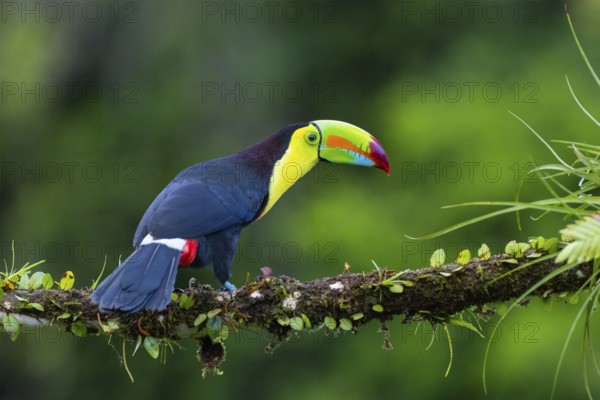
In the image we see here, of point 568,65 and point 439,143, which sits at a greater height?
point 568,65

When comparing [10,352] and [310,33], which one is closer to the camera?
[10,352]

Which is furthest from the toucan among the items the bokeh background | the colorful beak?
the bokeh background

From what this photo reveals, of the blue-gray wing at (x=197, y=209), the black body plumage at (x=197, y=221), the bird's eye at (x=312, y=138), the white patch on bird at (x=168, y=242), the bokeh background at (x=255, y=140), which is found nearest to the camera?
the black body plumage at (x=197, y=221)

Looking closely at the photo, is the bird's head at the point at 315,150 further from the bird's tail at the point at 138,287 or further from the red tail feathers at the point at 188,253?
the bird's tail at the point at 138,287

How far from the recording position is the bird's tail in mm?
3584

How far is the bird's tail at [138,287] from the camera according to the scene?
11.8 feet

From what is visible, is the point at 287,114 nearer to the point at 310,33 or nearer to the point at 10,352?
the point at 310,33

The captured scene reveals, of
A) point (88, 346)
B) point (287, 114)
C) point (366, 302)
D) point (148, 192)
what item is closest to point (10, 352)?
point (88, 346)

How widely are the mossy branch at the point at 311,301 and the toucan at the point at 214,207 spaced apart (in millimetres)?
90

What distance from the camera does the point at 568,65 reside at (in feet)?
34.0

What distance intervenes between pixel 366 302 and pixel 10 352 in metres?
7.00

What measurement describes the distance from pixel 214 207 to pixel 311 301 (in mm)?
1027

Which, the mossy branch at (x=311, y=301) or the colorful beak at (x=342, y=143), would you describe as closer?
the mossy branch at (x=311, y=301)

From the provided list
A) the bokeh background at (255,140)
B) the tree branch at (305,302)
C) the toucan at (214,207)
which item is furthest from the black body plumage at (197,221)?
the bokeh background at (255,140)
